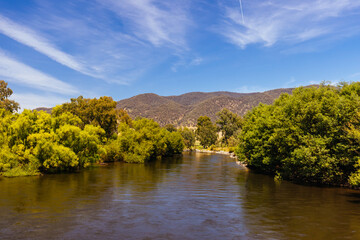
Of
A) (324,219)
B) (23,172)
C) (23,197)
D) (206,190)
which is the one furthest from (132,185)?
(324,219)

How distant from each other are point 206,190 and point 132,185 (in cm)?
1088

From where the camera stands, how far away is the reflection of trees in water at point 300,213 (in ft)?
67.0

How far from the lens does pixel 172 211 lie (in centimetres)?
2605

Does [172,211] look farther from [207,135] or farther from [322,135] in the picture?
[207,135]

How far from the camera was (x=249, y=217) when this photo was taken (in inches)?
958

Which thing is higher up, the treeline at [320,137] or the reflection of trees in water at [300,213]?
the treeline at [320,137]

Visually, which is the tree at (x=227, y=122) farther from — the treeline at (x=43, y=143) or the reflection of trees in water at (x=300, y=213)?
the reflection of trees in water at (x=300, y=213)

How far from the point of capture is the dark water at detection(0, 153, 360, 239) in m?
20.0

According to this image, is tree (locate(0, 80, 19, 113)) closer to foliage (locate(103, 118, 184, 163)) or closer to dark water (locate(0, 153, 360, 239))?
foliage (locate(103, 118, 184, 163))

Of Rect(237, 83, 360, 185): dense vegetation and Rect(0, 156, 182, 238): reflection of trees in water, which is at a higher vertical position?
Rect(237, 83, 360, 185): dense vegetation

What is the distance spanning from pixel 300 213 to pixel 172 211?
478 inches

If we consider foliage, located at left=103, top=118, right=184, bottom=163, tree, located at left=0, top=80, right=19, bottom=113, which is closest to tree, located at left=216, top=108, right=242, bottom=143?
foliage, located at left=103, top=118, right=184, bottom=163

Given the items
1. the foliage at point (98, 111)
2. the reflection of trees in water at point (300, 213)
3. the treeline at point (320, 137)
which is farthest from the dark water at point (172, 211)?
the foliage at point (98, 111)

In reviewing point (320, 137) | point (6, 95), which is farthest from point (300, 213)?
point (6, 95)
